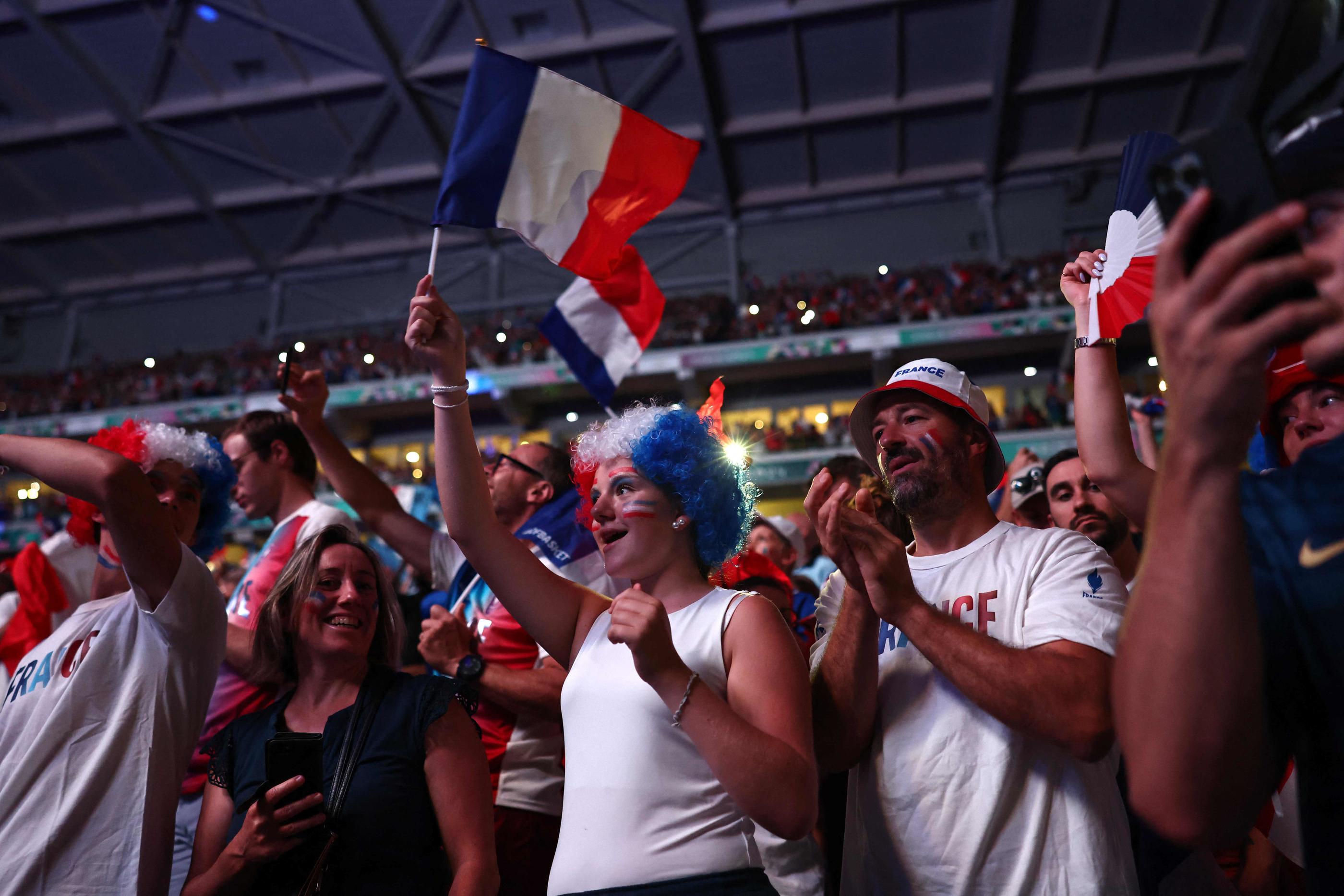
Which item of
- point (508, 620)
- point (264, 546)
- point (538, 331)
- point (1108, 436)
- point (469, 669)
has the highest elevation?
point (538, 331)

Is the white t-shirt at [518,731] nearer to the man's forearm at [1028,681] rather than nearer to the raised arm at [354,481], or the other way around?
the raised arm at [354,481]

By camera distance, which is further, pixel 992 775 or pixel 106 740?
pixel 106 740

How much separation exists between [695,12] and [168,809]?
16.9m

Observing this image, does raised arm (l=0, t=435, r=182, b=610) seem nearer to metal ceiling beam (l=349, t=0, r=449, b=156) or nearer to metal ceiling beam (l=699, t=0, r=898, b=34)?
metal ceiling beam (l=699, t=0, r=898, b=34)

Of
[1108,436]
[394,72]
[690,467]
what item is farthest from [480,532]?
[394,72]

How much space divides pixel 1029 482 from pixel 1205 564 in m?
2.81

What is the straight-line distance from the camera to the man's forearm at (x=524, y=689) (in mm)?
2443

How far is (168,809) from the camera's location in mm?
2168

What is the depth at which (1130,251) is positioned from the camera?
2.07 m

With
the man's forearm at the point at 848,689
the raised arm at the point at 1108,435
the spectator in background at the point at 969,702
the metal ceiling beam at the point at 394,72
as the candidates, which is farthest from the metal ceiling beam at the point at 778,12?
the man's forearm at the point at 848,689

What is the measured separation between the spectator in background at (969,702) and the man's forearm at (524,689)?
2.66ft

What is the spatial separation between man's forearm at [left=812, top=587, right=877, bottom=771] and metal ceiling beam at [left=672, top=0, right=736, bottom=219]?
16319 millimetres

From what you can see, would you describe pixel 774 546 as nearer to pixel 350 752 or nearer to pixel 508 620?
pixel 508 620

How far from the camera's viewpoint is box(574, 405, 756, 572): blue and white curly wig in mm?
1962
